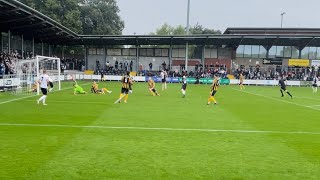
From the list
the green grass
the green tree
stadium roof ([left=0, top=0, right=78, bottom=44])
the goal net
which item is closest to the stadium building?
stadium roof ([left=0, top=0, right=78, bottom=44])

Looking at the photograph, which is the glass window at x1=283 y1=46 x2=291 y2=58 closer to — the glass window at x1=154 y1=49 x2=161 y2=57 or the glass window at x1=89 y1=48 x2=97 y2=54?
the glass window at x1=154 y1=49 x2=161 y2=57

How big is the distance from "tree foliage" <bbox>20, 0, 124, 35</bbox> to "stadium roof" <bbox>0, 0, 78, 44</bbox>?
1929 cm

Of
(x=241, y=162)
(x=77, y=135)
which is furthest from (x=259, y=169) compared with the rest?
(x=77, y=135)

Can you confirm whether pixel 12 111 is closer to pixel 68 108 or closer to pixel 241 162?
pixel 68 108

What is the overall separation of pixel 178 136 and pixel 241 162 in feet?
11.9

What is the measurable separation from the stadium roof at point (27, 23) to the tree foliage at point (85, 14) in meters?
19.3

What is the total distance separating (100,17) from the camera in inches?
3290

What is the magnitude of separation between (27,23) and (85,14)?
44552mm

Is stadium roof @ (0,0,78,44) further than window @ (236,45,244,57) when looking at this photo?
No

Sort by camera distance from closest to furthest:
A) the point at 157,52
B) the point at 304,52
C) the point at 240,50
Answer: the point at 304,52, the point at 240,50, the point at 157,52

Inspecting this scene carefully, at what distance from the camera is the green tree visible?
272 feet

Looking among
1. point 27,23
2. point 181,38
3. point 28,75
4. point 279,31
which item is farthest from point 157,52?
point 28,75

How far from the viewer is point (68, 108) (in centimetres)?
2020

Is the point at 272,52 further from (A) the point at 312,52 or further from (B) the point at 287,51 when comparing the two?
(A) the point at 312,52
